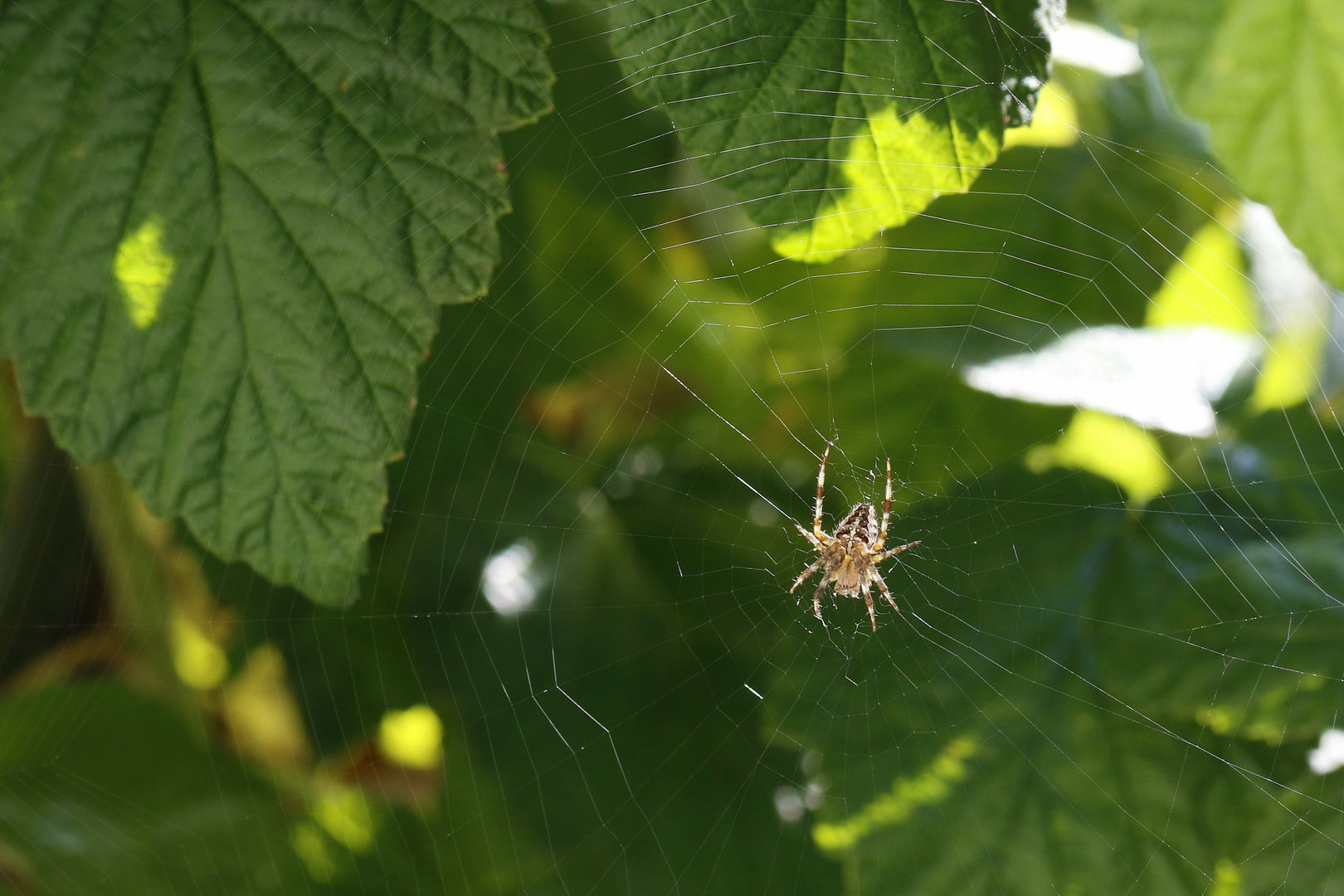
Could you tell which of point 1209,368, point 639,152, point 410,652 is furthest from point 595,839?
point 1209,368

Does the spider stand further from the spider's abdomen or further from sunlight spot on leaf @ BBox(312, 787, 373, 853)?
sunlight spot on leaf @ BBox(312, 787, 373, 853)

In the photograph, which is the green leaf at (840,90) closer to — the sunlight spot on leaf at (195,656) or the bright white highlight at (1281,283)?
the bright white highlight at (1281,283)

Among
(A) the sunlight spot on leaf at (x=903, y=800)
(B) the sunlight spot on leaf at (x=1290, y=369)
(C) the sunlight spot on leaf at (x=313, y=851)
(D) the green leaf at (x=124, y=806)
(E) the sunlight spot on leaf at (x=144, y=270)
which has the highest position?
(E) the sunlight spot on leaf at (x=144, y=270)

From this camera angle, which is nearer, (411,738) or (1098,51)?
(1098,51)

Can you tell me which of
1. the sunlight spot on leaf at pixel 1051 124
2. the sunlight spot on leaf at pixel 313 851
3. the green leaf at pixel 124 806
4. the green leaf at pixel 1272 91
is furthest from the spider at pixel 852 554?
the green leaf at pixel 1272 91

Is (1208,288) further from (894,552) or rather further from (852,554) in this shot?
(852,554)

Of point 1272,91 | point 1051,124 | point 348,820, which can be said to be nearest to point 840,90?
point 1272,91
